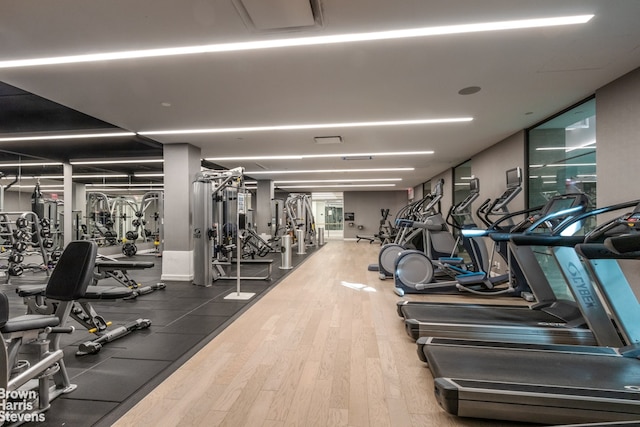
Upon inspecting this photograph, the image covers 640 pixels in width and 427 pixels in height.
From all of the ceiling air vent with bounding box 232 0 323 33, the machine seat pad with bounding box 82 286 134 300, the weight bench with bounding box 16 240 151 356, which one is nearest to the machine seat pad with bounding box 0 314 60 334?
the weight bench with bounding box 16 240 151 356

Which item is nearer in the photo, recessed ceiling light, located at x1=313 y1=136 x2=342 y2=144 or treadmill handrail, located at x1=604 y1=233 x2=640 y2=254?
treadmill handrail, located at x1=604 y1=233 x2=640 y2=254

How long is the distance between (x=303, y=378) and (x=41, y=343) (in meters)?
1.70

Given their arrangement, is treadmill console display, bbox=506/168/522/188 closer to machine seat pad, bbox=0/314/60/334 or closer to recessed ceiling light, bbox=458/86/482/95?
recessed ceiling light, bbox=458/86/482/95

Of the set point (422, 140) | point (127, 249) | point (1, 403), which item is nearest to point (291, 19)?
point (1, 403)

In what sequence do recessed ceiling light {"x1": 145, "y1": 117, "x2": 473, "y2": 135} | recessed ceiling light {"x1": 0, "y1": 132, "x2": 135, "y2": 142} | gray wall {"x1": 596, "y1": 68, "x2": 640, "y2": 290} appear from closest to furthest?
1. gray wall {"x1": 596, "y1": 68, "x2": 640, "y2": 290}
2. recessed ceiling light {"x1": 145, "y1": 117, "x2": 473, "y2": 135}
3. recessed ceiling light {"x1": 0, "y1": 132, "x2": 135, "y2": 142}

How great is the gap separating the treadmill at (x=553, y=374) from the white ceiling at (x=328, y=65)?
5.33 feet

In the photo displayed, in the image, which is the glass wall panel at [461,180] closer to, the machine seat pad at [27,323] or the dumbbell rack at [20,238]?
the machine seat pad at [27,323]

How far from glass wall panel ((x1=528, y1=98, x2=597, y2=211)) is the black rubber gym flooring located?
4.25 metres

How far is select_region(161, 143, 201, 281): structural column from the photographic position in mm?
5922

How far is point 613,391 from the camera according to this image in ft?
5.65

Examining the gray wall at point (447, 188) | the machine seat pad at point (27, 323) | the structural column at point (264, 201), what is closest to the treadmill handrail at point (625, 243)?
the machine seat pad at point (27, 323)

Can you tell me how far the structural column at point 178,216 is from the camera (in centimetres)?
592

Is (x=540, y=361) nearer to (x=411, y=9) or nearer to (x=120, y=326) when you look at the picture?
(x=411, y=9)

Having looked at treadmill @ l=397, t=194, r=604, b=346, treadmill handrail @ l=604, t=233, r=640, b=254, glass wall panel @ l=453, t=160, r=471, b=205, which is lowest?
treadmill @ l=397, t=194, r=604, b=346
